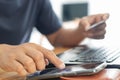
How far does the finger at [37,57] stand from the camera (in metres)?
0.55

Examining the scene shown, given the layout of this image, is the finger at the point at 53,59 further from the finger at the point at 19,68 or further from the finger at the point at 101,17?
the finger at the point at 101,17

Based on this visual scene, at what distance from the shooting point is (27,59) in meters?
0.54

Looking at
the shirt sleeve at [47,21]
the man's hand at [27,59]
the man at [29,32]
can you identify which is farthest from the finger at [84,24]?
the man's hand at [27,59]

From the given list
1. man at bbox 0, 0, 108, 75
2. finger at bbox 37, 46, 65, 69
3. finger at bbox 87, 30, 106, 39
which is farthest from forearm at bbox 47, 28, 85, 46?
finger at bbox 37, 46, 65, 69

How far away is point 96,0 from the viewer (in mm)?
2648

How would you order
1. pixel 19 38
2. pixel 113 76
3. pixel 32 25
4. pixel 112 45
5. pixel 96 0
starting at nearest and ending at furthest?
pixel 113 76 < pixel 112 45 < pixel 19 38 < pixel 32 25 < pixel 96 0

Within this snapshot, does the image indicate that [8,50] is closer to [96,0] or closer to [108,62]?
[108,62]

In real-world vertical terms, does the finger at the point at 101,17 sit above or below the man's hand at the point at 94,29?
above

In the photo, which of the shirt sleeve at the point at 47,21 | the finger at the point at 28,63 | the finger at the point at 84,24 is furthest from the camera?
the shirt sleeve at the point at 47,21

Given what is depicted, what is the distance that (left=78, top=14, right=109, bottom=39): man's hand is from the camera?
2.80ft

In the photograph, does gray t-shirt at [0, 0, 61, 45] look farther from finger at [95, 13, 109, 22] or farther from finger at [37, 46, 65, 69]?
finger at [37, 46, 65, 69]

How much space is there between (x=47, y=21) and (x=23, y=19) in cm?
18

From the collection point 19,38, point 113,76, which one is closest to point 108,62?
point 113,76

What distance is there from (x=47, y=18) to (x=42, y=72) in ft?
2.27
